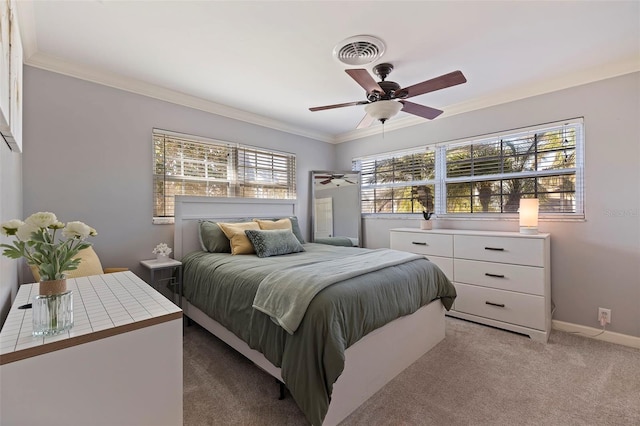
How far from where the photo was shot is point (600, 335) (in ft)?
8.79

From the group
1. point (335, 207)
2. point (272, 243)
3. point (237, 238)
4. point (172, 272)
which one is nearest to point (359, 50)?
point (272, 243)

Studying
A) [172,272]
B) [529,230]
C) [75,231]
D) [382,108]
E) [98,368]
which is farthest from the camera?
[172,272]

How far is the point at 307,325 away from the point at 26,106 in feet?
9.44

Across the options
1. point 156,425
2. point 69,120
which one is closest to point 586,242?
point 156,425

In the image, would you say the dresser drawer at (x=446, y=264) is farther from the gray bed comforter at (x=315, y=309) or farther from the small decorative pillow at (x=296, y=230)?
the small decorative pillow at (x=296, y=230)

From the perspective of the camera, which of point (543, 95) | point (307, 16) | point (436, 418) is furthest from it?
point (543, 95)

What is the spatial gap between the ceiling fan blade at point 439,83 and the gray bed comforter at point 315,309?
→ 4.42 feet

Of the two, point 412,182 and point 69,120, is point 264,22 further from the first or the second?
point 412,182

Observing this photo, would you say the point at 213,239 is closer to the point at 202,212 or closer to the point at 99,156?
Answer: the point at 202,212

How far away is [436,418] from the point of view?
1.67m

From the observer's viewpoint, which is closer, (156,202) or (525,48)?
(525,48)

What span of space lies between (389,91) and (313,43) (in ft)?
2.24

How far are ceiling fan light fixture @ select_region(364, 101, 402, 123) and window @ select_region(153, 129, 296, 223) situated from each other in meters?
2.01

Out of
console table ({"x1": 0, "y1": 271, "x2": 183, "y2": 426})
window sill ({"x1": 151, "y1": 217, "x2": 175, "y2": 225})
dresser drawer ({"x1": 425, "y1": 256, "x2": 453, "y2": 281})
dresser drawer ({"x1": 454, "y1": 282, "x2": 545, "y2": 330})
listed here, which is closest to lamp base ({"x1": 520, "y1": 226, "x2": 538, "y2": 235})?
dresser drawer ({"x1": 454, "y1": 282, "x2": 545, "y2": 330})
